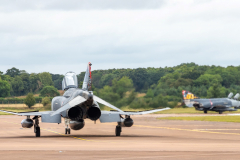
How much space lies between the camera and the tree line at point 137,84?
4919cm

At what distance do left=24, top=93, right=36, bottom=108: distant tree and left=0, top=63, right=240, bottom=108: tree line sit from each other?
4.32 ft

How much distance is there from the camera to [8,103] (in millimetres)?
84312

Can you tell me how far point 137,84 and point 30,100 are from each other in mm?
19835

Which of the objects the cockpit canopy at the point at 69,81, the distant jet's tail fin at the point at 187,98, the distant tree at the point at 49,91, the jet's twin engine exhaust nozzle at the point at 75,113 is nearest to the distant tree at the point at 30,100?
the distant tree at the point at 49,91

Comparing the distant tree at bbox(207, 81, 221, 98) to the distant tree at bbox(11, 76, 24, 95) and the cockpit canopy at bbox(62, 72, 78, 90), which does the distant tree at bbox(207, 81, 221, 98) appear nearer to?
the distant tree at bbox(11, 76, 24, 95)

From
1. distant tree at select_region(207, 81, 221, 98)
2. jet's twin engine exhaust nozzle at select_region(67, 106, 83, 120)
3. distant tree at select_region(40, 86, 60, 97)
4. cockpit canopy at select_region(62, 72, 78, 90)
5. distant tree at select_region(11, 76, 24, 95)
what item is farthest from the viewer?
distant tree at select_region(11, 76, 24, 95)

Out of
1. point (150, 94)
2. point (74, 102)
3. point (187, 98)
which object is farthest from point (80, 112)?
point (187, 98)

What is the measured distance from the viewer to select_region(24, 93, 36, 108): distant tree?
71.1 meters

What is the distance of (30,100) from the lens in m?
73.4

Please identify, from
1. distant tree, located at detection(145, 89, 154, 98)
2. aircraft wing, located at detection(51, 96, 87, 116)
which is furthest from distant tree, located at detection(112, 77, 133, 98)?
aircraft wing, located at detection(51, 96, 87, 116)

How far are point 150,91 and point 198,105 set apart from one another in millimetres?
13257
